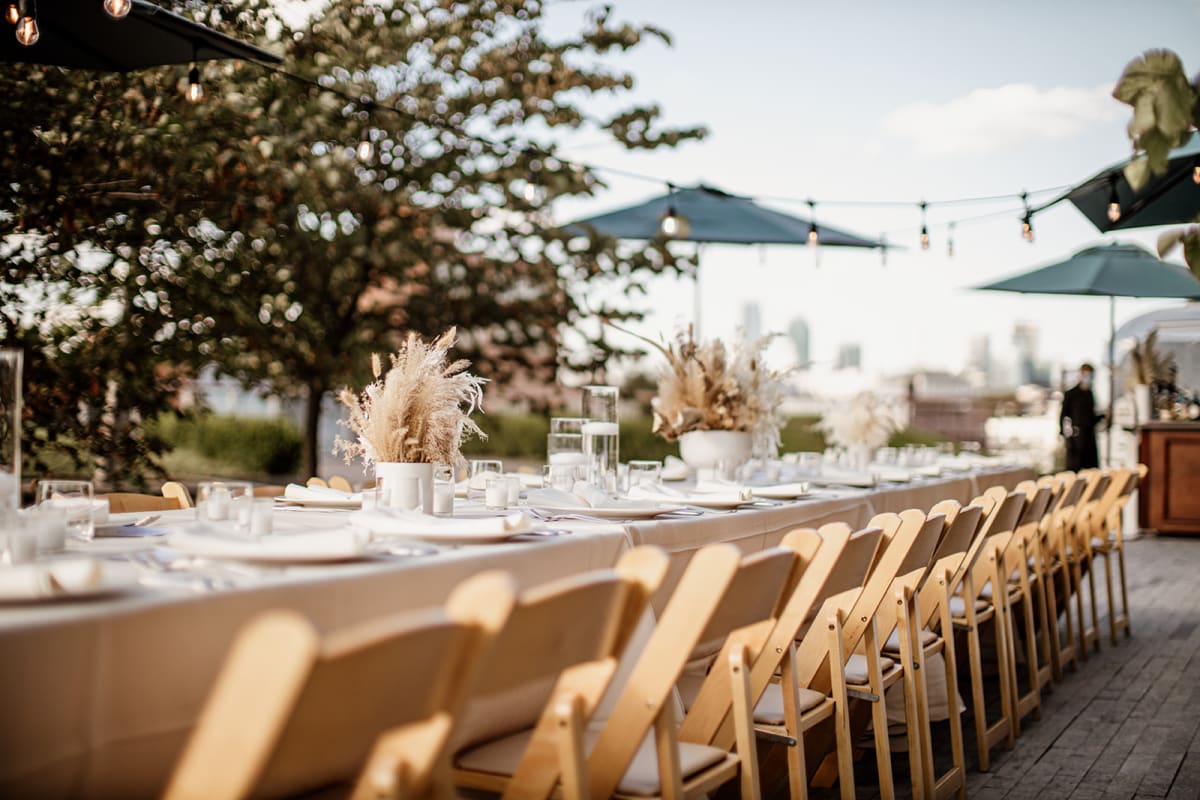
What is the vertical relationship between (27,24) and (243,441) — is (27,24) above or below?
above

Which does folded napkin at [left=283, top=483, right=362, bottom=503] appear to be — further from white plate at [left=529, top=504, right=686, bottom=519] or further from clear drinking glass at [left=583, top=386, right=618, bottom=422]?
clear drinking glass at [left=583, top=386, right=618, bottom=422]

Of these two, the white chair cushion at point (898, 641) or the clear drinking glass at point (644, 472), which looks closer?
the white chair cushion at point (898, 641)

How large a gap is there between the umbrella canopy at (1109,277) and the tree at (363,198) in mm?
3861

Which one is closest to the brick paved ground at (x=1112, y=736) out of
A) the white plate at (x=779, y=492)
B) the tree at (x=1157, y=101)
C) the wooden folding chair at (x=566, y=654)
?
the white plate at (x=779, y=492)

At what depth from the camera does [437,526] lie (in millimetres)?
2258

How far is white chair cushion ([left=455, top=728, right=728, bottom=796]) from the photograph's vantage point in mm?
1982

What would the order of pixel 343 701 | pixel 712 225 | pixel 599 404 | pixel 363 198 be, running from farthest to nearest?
pixel 712 225
pixel 363 198
pixel 599 404
pixel 343 701

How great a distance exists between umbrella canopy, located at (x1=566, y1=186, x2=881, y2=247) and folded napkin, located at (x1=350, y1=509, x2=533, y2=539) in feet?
16.9

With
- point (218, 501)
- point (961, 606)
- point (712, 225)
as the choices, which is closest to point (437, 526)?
point (218, 501)

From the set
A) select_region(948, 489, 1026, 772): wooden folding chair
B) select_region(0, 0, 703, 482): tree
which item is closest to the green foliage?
select_region(0, 0, 703, 482): tree

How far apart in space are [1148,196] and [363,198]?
4772 mm

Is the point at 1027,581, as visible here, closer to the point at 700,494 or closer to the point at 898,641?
the point at 898,641

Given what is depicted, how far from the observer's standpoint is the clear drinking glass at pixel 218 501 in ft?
7.75

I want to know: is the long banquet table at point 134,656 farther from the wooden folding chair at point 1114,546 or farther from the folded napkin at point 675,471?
the wooden folding chair at point 1114,546
